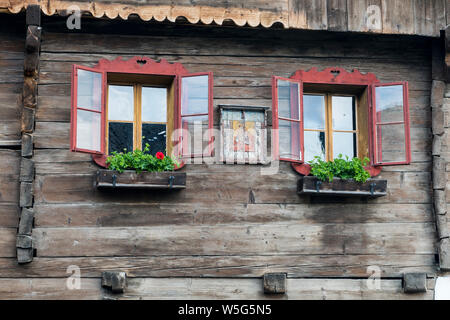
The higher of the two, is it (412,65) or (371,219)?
(412,65)

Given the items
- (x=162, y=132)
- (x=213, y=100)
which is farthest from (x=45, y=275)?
(x=213, y=100)

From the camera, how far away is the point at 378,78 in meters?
9.18

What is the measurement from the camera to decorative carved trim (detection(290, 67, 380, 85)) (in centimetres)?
899

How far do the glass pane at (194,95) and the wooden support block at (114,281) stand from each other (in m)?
1.89

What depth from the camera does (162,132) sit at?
29.1 ft

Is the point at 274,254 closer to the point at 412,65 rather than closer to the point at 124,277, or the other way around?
the point at 124,277

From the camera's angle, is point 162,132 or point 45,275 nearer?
point 45,275

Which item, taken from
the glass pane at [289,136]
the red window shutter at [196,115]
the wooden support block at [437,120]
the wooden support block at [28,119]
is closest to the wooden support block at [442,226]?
the wooden support block at [437,120]

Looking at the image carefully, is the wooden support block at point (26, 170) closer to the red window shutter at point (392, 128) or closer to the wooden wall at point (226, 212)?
the wooden wall at point (226, 212)

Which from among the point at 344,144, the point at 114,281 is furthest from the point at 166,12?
the point at 114,281

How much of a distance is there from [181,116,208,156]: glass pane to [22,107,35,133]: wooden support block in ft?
5.27

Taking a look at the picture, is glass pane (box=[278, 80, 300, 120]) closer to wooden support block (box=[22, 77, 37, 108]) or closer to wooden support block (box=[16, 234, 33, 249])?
wooden support block (box=[22, 77, 37, 108])
